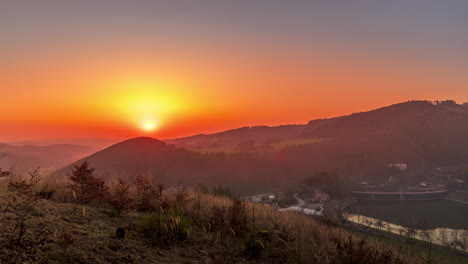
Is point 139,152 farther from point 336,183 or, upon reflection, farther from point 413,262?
point 413,262

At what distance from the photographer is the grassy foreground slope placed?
3.92m

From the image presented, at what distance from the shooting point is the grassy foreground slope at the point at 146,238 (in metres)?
3.92

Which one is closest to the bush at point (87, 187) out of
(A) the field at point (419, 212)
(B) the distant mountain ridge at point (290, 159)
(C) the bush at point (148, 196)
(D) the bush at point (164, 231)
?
(C) the bush at point (148, 196)

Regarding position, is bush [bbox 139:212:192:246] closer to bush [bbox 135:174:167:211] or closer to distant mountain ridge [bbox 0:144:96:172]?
bush [bbox 135:174:167:211]

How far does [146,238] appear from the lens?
5.57m

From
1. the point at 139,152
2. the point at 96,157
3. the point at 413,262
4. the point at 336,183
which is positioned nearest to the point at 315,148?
the point at 336,183

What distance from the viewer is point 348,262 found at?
5.36 metres

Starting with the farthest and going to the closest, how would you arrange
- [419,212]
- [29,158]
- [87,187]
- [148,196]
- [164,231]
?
[419,212] < [29,158] < [148,196] < [87,187] < [164,231]

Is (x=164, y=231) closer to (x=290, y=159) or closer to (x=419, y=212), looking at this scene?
(x=419, y=212)

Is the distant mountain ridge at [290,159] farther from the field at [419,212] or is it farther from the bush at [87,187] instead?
the bush at [87,187]

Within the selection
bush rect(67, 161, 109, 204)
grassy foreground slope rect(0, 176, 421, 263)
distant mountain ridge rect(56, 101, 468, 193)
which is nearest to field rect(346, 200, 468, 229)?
distant mountain ridge rect(56, 101, 468, 193)

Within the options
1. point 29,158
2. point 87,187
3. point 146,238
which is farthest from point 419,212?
point 146,238

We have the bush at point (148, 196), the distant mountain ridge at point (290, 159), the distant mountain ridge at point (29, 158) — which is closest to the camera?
the bush at point (148, 196)

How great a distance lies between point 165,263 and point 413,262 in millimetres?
6664
